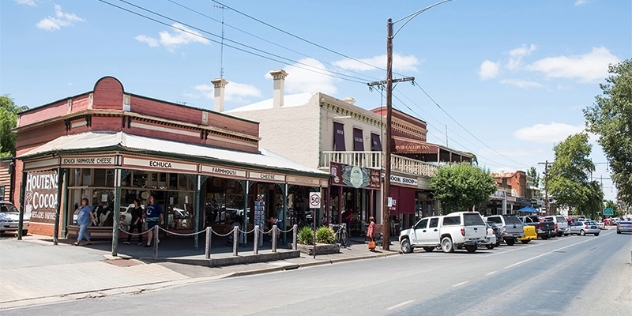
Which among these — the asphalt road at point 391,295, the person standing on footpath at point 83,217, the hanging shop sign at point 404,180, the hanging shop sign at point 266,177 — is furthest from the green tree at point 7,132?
the asphalt road at point 391,295

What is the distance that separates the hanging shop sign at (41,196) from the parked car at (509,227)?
23.3 metres

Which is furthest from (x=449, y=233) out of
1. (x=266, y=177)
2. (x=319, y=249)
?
(x=266, y=177)

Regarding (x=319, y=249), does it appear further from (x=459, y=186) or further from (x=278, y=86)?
Result: (x=459, y=186)

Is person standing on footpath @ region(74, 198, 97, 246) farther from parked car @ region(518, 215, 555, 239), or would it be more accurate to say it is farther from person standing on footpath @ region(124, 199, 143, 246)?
parked car @ region(518, 215, 555, 239)

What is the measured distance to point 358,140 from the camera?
108ft

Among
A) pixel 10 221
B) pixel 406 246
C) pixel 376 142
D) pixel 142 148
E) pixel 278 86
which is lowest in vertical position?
pixel 406 246

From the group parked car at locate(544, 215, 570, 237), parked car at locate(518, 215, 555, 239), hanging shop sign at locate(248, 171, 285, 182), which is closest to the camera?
hanging shop sign at locate(248, 171, 285, 182)

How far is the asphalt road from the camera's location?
963cm

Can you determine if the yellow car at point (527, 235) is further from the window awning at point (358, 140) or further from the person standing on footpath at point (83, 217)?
the person standing on footpath at point (83, 217)

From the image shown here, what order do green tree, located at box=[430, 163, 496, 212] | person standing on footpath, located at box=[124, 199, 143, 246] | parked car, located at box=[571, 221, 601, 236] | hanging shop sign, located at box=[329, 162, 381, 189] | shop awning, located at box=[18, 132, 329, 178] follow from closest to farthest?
shop awning, located at box=[18, 132, 329, 178] < person standing on footpath, located at box=[124, 199, 143, 246] < hanging shop sign, located at box=[329, 162, 381, 189] < green tree, located at box=[430, 163, 496, 212] < parked car, located at box=[571, 221, 601, 236]

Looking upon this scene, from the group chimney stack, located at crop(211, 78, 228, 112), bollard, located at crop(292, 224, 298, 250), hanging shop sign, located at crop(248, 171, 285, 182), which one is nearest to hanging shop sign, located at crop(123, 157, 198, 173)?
hanging shop sign, located at crop(248, 171, 285, 182)

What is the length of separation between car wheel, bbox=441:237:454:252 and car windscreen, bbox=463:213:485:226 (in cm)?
115

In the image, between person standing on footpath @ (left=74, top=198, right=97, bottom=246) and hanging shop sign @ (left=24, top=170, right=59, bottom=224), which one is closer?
person standing on footpath @ (left=74, top=198, right=97, bottom=246)

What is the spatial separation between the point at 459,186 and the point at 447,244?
11.0 metres
